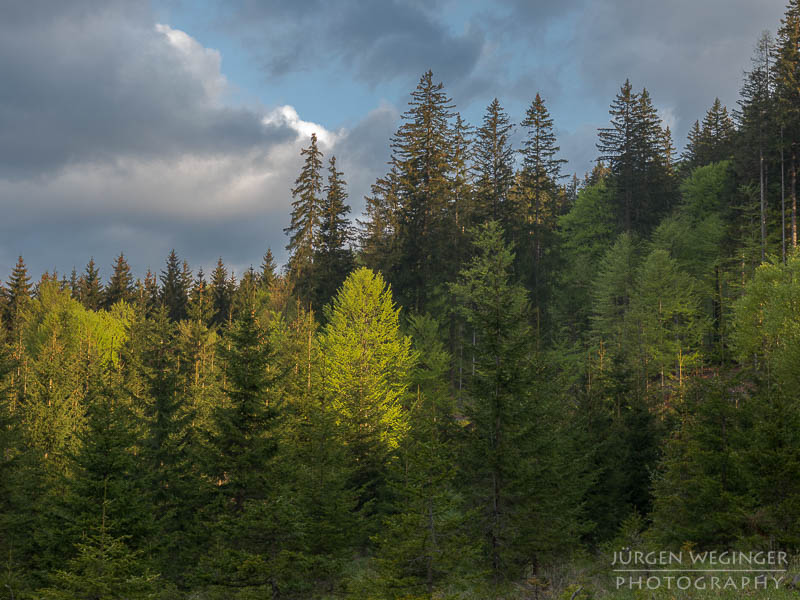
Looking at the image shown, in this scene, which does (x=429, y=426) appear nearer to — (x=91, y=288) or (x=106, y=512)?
(x=106, y=512)

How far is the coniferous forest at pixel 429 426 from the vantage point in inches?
536

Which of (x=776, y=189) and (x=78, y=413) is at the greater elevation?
(x=776, y=189)

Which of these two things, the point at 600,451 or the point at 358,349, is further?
the point at 358,349

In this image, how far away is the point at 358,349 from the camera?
2745cm

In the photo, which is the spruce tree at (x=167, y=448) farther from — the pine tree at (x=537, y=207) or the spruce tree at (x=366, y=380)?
the pine tree at (x=537, y=207)

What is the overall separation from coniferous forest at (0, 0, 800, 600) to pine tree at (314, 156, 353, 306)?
7.5 inches

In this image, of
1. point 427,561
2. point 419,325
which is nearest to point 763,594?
point 427,561

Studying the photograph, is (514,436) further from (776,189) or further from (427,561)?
(776,189)

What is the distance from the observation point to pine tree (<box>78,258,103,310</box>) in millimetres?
74312

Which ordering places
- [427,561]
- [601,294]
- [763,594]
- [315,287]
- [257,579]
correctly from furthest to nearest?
[601,294]
[315,287]
[257,579]
[427,561]
[763,594]

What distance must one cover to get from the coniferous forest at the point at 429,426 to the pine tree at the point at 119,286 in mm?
28299

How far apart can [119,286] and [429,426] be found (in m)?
74.5

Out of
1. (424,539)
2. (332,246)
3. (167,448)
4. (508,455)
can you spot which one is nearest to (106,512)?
(167,448)

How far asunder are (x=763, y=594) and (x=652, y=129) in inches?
2384
